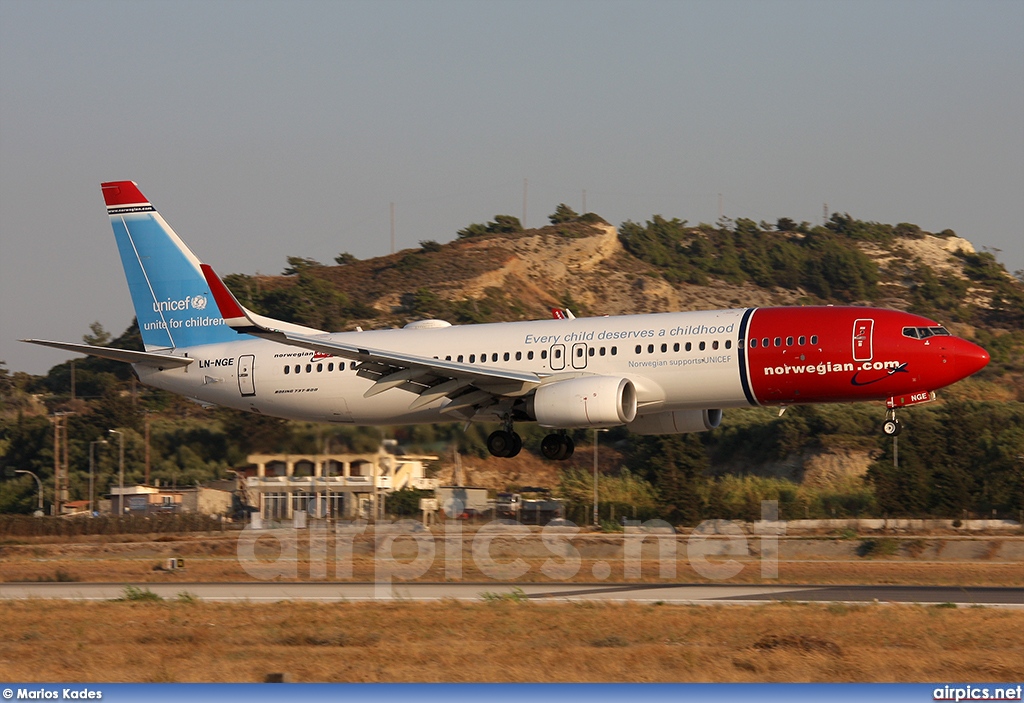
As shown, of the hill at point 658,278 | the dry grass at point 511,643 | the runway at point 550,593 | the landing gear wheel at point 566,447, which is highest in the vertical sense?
the hill at point 658,278

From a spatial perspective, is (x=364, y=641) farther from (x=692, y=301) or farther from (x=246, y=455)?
(x=692, y=301)

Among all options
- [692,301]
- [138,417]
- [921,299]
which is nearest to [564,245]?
[692,301]

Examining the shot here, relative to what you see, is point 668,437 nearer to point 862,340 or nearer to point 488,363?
point 488,363

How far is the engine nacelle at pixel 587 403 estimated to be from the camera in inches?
1305

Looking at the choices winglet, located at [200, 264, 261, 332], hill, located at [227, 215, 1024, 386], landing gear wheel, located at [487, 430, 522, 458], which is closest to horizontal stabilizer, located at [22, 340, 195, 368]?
winglet, located at [200, 264, 261, 332]

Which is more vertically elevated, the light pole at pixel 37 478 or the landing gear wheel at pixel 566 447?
the landing gear wheel at pixel 566 447

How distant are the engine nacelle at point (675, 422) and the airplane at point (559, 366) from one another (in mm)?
42

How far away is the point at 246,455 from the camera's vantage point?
1583 inches

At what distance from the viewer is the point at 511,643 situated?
21484 millimetres

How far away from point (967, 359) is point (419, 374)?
1451cm

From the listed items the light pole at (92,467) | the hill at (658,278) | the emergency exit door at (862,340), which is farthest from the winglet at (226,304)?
the hill at (658,278)

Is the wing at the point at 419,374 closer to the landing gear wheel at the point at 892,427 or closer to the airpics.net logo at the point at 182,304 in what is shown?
the airpics.net logo at the point at 182,304

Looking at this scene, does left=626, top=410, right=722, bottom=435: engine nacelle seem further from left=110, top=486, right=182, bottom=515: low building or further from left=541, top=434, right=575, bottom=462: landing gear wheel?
left=110, top=486, right=182, bottom=515: low building

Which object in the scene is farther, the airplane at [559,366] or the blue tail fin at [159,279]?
the blue tail fin at [159,279]
